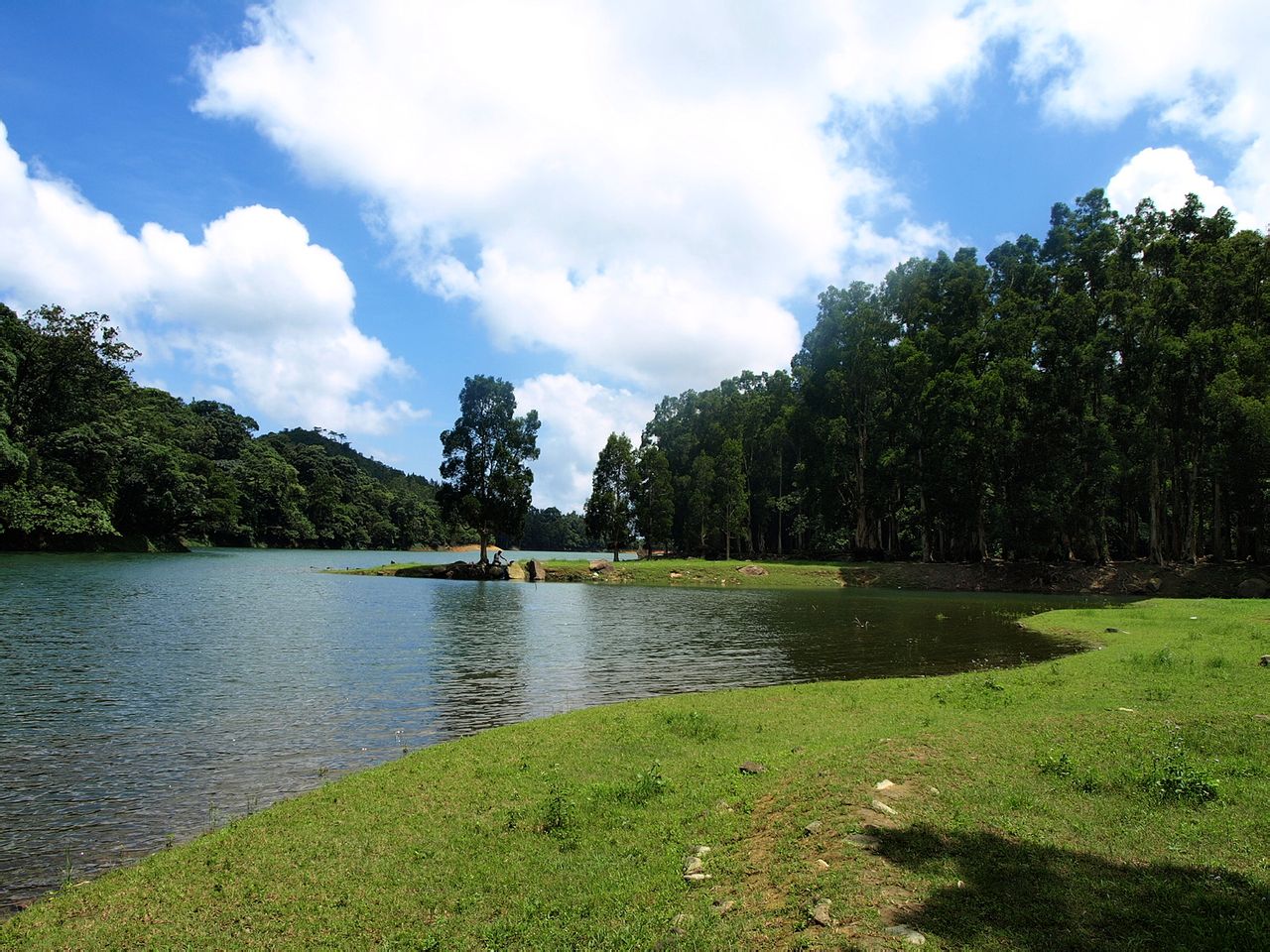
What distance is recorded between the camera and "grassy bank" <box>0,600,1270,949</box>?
6.10m

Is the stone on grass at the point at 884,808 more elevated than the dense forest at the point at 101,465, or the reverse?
the dense forest at the point at 101,465

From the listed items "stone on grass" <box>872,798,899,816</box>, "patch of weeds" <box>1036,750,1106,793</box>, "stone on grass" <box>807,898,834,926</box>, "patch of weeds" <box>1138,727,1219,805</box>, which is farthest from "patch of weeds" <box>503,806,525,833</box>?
"patch of weeds" <box>1138,727,1219,805</box>

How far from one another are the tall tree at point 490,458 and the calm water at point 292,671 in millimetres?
28921

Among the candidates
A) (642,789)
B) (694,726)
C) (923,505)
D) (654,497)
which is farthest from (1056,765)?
(654,497)

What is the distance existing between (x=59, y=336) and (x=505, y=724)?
4219 inches

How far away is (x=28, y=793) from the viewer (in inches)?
440

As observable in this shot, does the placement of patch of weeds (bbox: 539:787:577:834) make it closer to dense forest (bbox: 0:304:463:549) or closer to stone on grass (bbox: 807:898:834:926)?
stone on grass (bbox: 807:898:834:926)

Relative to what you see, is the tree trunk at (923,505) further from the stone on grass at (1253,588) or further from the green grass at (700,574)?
the stone on grass at (1253,588)

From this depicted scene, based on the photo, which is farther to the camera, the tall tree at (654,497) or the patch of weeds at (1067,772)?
the tall tree at (654,497)

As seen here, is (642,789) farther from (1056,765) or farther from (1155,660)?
(1155,660)

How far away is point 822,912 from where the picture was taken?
614cm

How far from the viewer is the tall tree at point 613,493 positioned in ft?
299

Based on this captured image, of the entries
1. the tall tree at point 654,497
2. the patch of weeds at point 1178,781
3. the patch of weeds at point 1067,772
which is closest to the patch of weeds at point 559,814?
the patch of weeds at point 1067,772

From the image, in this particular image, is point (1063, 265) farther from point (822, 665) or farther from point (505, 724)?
point (505, 724)
